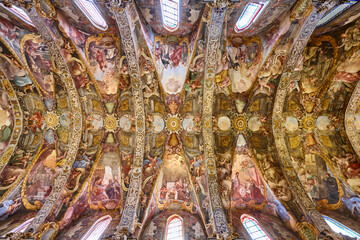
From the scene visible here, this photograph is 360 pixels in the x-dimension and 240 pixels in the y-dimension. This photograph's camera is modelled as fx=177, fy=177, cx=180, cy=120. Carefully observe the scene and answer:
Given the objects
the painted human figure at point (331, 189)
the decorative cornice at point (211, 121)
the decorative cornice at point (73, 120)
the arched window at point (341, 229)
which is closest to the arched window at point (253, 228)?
the decorative cornice at point (211, 121)

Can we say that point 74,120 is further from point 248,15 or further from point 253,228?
point 253,228

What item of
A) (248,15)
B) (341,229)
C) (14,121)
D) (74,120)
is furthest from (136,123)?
(341,229)

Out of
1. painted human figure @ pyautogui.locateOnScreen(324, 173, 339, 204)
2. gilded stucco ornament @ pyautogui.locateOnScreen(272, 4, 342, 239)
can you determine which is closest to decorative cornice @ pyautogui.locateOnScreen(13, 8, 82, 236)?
gilded stucco ornament @ pyautogui.locateOnScreen(272, 4, 342, 239)

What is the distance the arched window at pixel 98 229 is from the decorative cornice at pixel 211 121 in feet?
17.4

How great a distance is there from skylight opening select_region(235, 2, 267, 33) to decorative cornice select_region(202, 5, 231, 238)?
158cm

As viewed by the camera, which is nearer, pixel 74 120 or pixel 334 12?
pixel 334 12

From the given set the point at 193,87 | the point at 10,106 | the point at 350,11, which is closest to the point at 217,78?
the point at 193,87

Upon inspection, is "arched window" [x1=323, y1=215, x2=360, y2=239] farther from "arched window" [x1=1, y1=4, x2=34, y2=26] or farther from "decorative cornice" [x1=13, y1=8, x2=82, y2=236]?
"arched window" [x1=1, y1=4, x2=34, y2=26]

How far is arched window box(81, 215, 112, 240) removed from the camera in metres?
8.24

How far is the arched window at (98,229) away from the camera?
824 centimetres

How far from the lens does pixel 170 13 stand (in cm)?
820

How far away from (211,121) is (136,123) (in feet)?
13.4

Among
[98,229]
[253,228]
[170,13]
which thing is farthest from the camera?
[98,229]

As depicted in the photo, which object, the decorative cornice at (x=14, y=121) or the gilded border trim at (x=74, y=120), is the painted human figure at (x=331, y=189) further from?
the decorative cornice at (x=14, y=121)
